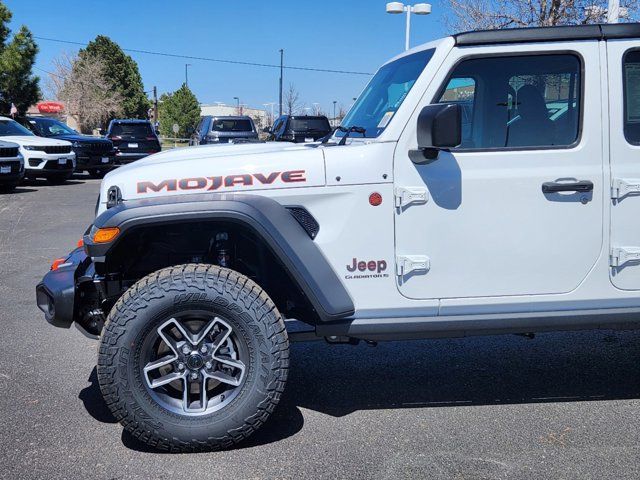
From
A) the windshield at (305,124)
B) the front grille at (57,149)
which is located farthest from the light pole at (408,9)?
the front grille at (57,149)

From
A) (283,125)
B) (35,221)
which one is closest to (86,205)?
(35,221)

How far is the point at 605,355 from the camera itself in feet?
16.6

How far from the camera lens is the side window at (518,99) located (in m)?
3.69

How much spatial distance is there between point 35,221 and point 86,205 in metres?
2.41

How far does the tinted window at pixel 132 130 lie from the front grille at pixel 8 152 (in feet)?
21.1

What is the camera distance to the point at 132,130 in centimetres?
2236

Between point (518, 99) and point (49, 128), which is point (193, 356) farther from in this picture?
point (49, 128)

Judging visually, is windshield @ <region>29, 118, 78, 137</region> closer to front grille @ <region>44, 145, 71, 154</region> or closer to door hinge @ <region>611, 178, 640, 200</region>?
front grille @ <region>44, 145, 71, 154</region>

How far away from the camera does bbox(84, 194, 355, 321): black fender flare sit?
3359mm

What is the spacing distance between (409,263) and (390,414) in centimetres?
103

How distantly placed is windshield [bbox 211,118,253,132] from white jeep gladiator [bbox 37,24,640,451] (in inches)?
763

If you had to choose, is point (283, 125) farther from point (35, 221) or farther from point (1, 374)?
point (1, 374)

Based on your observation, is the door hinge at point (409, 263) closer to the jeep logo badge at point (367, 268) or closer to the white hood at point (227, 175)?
the jeep logo badge at point (367, 268)

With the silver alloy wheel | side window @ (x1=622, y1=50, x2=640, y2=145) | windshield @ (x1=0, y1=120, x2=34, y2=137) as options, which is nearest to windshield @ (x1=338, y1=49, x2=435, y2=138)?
side window @ (x1=622, y1=50, x2=640, y2=145)
